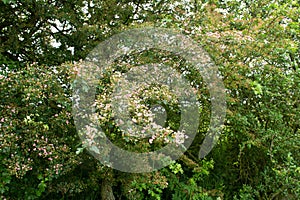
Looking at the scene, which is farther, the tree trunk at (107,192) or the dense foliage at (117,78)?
the tree trunk at (107,192)

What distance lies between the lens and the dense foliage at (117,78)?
10.1ft

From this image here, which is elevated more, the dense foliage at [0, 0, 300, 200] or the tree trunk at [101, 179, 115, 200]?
the dense foliage at [0, 0, 300, 200]

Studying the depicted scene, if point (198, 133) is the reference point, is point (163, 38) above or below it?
above

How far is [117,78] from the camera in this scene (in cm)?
300

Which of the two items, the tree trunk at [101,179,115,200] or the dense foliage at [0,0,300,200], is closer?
the dense foliage at [0,0,300,200]

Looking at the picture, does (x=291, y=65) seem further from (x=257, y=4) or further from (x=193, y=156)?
(x=193, y=156)

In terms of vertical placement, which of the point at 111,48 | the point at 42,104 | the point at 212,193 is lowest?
the point at 212,193

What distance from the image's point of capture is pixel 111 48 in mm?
3531

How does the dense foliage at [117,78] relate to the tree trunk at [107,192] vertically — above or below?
above

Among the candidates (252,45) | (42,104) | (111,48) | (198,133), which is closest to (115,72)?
(111,48)

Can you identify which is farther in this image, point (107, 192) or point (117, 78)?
point (107, 192)

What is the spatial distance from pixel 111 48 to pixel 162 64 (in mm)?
528

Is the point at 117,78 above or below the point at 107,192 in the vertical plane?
above

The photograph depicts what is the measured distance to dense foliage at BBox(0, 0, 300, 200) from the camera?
10.1 feet
